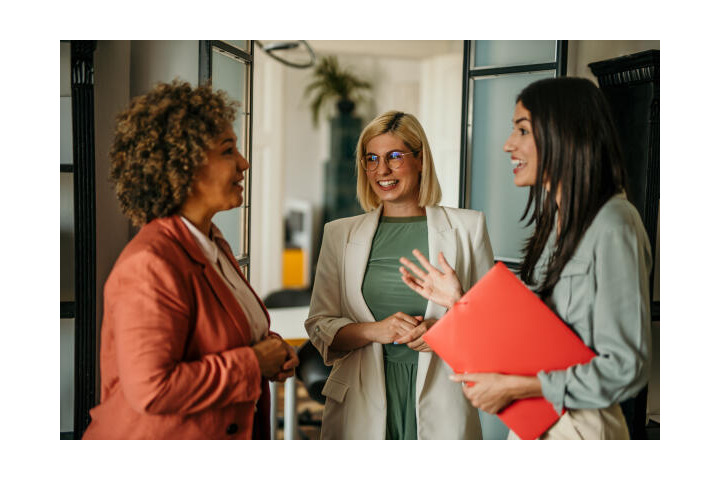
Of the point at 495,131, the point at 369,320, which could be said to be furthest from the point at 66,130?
the point at 495,131

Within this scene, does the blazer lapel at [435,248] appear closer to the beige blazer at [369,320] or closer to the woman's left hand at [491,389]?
the beige blazer at [369,320]

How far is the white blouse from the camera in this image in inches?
50.5

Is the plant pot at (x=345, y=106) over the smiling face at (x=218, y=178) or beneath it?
over

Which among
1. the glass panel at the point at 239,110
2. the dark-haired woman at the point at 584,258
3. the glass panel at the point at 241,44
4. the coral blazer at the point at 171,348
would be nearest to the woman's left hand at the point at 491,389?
the dark-haired woman at the point at 584,258

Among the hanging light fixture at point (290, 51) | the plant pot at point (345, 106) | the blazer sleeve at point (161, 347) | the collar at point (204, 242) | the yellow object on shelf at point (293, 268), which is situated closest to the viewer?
the blazer sleeve at point (161, 347)

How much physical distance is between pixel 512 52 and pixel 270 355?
1.11 m

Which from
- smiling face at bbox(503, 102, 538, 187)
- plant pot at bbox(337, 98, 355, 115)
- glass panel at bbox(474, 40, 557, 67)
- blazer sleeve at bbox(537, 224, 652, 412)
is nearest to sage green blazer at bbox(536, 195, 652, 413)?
blazer sleeve at bbox(537, 224, 652, 412)

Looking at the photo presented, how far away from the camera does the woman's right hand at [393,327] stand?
153 centimetres

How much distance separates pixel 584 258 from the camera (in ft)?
4.20

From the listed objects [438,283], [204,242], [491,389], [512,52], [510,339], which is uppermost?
[512,52]

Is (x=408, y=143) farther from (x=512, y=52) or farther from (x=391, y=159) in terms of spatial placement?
(x=512, y=52)

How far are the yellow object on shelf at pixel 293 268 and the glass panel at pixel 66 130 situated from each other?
16.3 ft

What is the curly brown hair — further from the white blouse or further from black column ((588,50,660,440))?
black column ((588,50,660,440))
